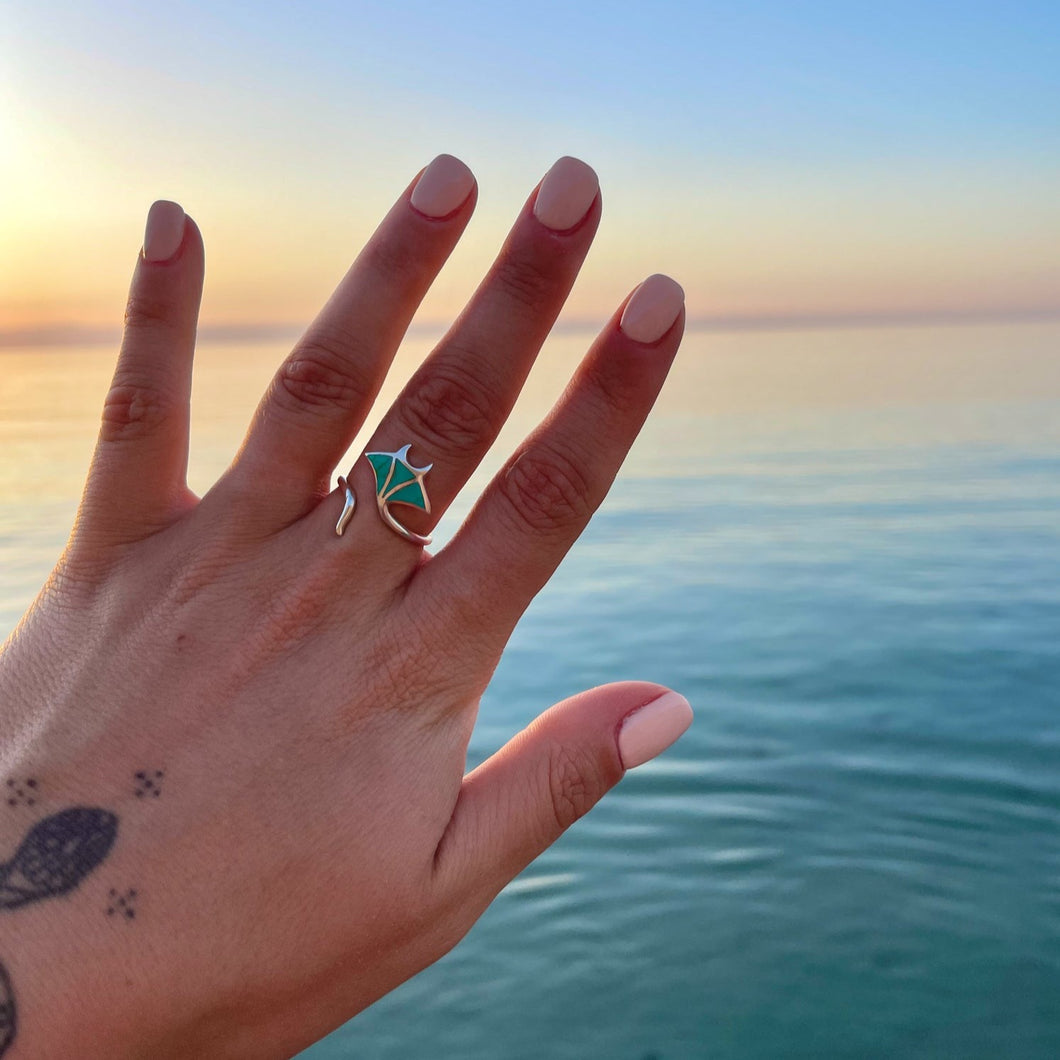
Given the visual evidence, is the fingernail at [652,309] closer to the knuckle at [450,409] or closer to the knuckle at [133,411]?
the knuckle at [450,409]

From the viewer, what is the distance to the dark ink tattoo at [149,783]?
5.86 ft

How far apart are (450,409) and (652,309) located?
0.43m

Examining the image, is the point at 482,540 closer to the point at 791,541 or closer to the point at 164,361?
the point at 164,361

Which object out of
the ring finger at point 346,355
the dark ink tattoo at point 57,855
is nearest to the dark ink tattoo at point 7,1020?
the dark ink tattoo at point 57,855

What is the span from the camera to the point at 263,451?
2072mm

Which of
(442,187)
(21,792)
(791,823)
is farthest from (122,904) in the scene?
(791,823)

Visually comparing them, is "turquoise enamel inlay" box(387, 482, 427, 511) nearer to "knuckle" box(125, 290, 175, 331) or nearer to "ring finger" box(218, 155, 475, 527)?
"ring finger" box(218, 155, 475, 527)

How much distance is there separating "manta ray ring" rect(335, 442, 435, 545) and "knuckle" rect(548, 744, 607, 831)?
0.45 m

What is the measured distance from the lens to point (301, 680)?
188 centimetres

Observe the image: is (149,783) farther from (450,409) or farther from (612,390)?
(612,390)

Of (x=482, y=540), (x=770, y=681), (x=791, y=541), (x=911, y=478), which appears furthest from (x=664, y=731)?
(x=911, y=478)

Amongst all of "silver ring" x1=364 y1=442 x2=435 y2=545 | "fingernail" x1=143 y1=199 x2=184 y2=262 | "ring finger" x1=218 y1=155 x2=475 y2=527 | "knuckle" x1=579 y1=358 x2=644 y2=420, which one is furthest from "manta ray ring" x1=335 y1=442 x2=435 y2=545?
"fingernail" x1=143 y1=199 x2=184 y2=262

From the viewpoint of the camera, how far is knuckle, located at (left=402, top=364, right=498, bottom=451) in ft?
6.75

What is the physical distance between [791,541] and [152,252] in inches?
266
